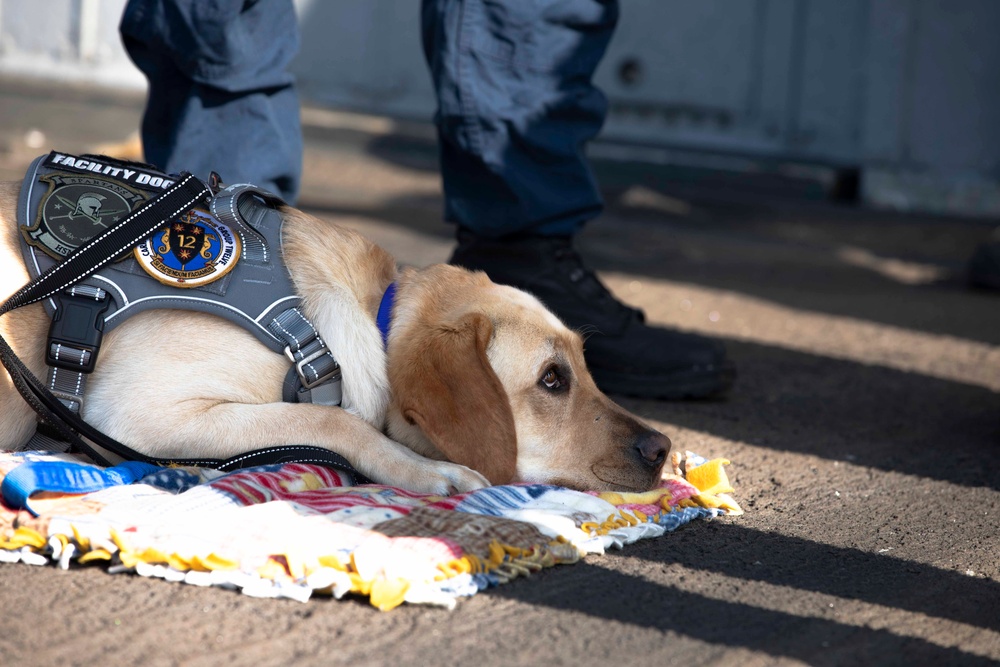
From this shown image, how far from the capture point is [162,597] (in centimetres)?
185

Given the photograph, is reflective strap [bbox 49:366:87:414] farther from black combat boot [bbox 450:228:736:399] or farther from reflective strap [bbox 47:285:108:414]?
black combat boot [bbox 450:228:736:399]

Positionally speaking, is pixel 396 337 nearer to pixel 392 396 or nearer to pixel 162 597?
pixel 392 396

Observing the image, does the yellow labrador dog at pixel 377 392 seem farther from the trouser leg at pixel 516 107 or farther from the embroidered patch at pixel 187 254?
the trouser leg at pixel 516 107

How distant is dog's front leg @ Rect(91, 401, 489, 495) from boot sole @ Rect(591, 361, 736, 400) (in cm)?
131

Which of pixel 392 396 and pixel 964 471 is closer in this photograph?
pixel 392 396

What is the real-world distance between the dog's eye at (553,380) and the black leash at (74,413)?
501 millimetres

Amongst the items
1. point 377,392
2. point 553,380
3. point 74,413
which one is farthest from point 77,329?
point 553,380

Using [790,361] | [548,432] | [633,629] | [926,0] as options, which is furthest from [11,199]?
[926,0]

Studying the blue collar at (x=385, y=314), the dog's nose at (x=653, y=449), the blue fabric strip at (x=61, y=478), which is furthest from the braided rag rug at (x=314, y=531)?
the blue collar at (x=385, y=314)

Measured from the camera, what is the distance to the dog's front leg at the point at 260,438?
7.66ft

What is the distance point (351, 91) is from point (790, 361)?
215 inches

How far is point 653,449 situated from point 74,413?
4.34ft

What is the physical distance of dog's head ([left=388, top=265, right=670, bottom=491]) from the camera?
2.36 metres

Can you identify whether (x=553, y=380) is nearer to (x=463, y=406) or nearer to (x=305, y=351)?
(x=463, y=406)
